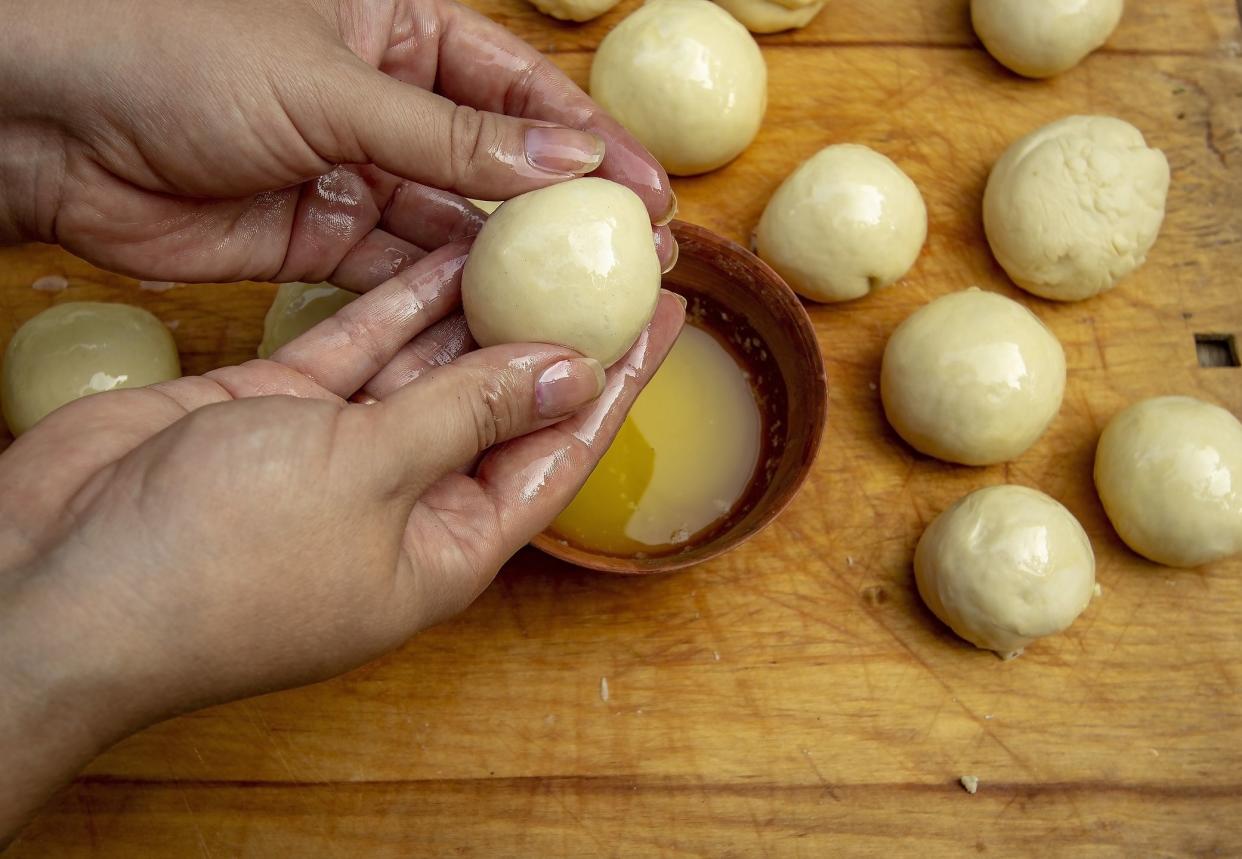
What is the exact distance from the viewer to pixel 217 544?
124 cm

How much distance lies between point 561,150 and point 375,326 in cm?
48

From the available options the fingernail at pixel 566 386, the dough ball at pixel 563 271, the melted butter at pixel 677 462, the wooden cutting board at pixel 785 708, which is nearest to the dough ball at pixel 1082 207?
the wooden cutting board at pixel 785 708

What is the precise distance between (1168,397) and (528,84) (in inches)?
64.5

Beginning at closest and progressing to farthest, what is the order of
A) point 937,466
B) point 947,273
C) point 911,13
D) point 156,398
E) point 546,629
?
1. point 156,398
2. point 546,629
3. point 937,466
4. point 947,273
5. point 911,13

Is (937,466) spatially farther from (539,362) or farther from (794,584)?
(539,362)

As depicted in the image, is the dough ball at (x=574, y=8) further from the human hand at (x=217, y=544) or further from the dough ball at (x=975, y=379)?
the human hand at (x=217, y=544)

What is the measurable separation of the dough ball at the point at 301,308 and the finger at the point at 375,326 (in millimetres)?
339

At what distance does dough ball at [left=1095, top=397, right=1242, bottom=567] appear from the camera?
6.63 ft

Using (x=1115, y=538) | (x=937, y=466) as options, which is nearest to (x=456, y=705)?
(x=937, y=466)

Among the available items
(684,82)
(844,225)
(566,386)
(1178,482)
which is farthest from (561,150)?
(1178,482)

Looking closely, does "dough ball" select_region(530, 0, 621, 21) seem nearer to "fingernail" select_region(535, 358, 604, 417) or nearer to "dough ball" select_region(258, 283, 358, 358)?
"dough ball" select_region(258, 283, 358, 358)

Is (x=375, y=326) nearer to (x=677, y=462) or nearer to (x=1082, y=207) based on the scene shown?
(x=677, y=462)

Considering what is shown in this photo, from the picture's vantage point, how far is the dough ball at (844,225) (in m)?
2.18

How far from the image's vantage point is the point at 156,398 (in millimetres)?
1488
